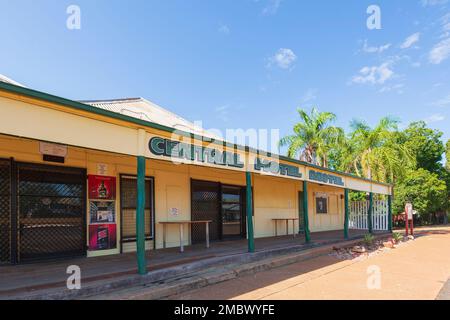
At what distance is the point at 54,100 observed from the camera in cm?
457

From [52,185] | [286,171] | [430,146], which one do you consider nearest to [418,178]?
[430,146]

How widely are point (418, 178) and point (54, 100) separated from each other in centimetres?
2291

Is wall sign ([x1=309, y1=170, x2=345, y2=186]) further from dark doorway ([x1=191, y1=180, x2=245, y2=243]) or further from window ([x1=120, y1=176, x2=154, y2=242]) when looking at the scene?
window ([x1=120, y1=176, x2=154, y2=242])

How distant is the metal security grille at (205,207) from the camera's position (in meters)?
9.92

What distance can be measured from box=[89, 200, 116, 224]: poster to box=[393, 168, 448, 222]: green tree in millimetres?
19100

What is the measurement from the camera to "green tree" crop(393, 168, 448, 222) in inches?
843

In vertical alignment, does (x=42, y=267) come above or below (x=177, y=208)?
below

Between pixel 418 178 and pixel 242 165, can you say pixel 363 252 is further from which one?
pixel 418 178

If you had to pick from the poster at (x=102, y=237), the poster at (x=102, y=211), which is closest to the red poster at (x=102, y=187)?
the poster at (x=102, y=211)

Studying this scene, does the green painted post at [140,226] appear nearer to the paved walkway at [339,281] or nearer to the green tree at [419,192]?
the paved walkway at [339,281]

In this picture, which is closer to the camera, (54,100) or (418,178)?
(54,100)

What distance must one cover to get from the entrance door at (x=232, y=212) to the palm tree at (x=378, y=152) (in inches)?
382

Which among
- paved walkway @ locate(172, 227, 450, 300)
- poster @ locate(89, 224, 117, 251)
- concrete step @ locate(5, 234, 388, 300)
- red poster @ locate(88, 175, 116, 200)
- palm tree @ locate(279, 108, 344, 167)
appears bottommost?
paved walkway @ locate(172, 227, 450, 300)

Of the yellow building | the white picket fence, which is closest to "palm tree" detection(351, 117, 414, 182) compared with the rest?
the white picket fence
